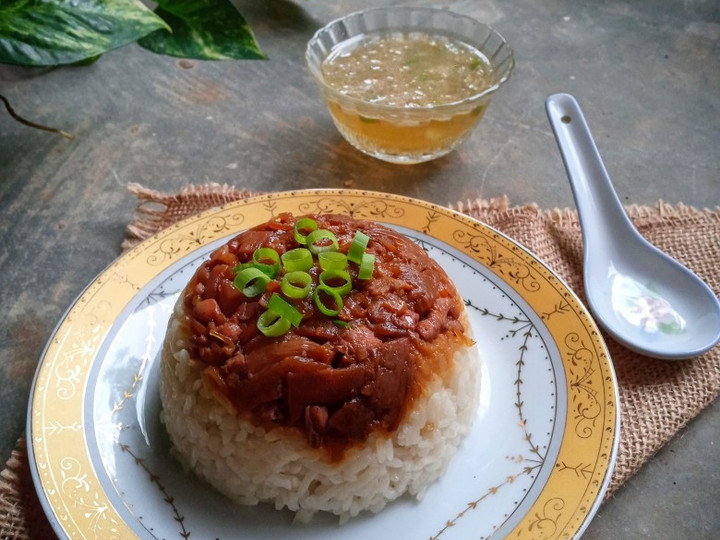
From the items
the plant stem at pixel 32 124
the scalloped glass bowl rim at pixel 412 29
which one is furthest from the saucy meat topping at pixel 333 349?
the plant stem at pixel 32 124

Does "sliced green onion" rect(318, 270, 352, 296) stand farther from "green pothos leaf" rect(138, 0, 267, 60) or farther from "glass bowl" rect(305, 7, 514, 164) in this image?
"green pothos leaf" rect(138, 0, 267, 60)

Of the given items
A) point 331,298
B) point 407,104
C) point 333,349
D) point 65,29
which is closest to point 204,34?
point 65,29

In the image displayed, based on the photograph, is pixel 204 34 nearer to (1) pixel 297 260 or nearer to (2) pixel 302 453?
(1) pixel 297 260

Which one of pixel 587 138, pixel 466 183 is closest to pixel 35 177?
pixel 466 183

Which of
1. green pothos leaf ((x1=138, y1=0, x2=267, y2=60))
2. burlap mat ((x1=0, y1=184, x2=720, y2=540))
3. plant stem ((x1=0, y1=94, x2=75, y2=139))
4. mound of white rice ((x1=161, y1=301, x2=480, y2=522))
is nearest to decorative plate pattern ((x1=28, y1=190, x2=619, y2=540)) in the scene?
mound of white rice ((x1=161, y1=301, x2=480, y2=522))

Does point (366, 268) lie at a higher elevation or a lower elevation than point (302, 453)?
higher

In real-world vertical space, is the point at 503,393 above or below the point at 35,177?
above

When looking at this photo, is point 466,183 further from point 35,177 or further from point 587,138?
point 35,177
